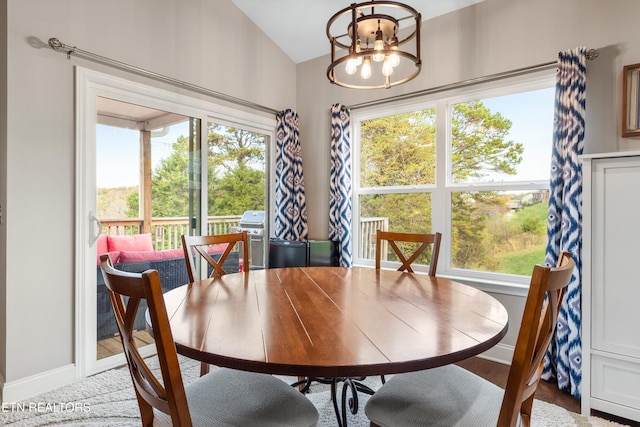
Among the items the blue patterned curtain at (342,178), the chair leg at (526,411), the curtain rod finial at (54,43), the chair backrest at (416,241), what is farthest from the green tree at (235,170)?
the chair leg at (526,411)

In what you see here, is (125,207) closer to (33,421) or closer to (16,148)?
(16,148)

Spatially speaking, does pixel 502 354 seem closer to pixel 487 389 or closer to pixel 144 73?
pixel 487 389

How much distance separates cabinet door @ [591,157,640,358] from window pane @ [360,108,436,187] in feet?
4.37

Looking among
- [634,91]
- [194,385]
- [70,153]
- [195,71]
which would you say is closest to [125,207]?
[70,153]

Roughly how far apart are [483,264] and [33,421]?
Result: 3.17 meters

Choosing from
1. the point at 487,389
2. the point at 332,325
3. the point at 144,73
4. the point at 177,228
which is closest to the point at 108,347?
the point at 177,228

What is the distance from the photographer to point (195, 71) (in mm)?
2980

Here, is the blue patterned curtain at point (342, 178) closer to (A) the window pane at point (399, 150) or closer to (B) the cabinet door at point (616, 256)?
(A) the window pane at point (399, 150)

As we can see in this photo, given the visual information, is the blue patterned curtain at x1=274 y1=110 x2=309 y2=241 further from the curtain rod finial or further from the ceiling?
the curtain rod finial

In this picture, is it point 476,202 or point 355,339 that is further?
point 476,202

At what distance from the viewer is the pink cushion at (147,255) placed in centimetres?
253

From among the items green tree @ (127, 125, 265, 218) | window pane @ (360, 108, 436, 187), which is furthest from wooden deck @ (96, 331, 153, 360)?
window pane @ (360, 108, 436, 187)

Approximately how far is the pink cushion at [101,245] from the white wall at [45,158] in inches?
7.5

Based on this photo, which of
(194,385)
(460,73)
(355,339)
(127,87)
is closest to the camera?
(355,339)
